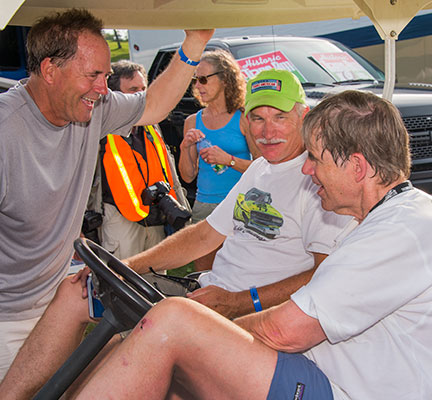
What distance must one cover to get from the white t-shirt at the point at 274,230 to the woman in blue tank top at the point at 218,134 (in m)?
1.35

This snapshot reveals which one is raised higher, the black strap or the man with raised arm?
the black strap

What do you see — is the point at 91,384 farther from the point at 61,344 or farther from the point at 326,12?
the point at 326,12

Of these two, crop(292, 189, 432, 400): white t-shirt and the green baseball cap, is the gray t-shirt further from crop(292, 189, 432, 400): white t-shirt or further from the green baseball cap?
crop(292, 189, 432, 400): white t-shirt

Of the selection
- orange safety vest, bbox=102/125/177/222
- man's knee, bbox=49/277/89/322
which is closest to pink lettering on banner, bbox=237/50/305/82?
orange safety vest, bbox=102/125/177/222

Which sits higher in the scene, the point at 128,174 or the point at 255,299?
the point at 128,174

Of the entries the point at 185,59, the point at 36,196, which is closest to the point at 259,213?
the point at 185,59

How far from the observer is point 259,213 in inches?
103

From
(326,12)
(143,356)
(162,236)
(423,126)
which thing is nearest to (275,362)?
(143,356)

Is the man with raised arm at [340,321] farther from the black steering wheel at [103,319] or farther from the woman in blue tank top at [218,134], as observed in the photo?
the woman in blue tank top at [218,134]

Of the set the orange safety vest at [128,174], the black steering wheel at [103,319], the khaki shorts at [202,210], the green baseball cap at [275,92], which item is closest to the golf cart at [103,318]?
the black steering wheel at [103,319]

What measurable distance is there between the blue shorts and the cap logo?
143cm

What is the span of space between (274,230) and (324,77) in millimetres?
3243

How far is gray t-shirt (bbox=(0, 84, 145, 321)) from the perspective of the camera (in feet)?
7.66

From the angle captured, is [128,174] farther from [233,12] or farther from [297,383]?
[297,383]
